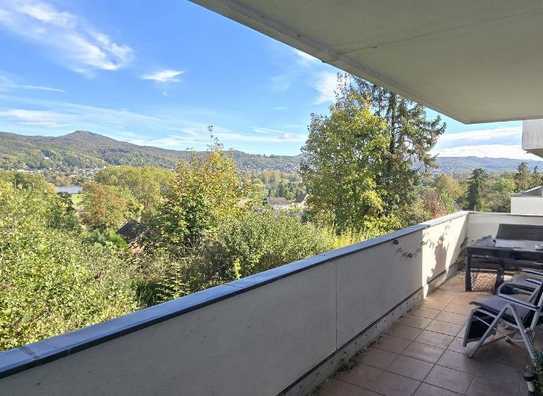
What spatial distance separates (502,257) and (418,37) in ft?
12.2

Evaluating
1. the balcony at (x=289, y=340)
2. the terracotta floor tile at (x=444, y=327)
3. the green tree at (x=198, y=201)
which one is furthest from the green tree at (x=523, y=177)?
the terracotta floor tile at (x=444, y=327)

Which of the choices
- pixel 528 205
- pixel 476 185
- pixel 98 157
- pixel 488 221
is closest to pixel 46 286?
pixel 488 221

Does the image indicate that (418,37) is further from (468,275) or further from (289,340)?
(468,275)

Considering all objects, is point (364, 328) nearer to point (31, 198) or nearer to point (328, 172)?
point (31, 198)

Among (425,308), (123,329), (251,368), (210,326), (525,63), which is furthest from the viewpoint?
(425,308)

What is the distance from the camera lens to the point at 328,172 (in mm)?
16734

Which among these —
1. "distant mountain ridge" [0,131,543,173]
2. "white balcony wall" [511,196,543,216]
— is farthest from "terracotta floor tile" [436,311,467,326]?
"distant mountain ridge" [0,131,543,173]

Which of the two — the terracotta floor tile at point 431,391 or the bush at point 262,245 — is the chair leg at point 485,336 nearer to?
the terracotta floor tile at point 431,391

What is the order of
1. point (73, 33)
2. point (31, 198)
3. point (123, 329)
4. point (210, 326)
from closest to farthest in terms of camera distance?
point (123, 329)
point (210, 326)
point (31, 198)
point (73, 33)

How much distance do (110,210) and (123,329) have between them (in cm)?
2703

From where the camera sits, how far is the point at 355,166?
16406 mm

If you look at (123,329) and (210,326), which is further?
(210,326)

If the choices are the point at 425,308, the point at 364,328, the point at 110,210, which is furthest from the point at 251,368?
the point at 110,210

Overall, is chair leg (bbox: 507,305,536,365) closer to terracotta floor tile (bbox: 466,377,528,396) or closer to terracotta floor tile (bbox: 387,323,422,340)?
terracotta floor tile (bbox: 466,377,528,396)
